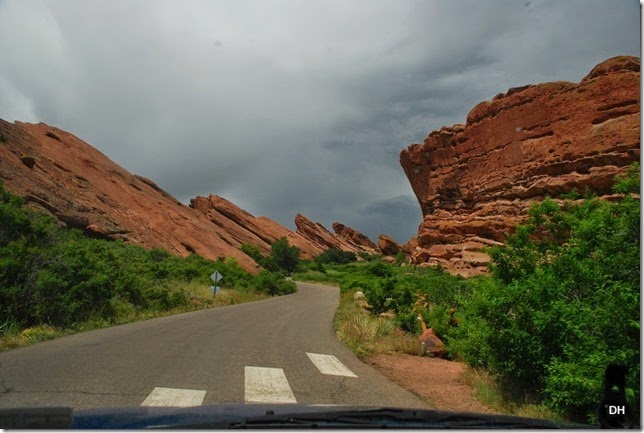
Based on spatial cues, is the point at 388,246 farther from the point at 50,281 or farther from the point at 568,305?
the point at 568,305

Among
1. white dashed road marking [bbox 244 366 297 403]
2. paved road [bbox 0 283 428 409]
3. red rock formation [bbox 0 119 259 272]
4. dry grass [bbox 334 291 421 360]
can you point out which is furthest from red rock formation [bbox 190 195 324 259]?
white dashed road marking [bbox 244 366 297 403]

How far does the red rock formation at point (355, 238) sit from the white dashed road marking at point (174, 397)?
149 m

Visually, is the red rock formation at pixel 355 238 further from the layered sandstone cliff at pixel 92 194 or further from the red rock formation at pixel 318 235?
the layered sandstone cliff at pixel 92 194

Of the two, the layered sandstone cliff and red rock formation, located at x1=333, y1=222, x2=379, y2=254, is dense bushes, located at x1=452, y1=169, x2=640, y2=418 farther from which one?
red rock formation, located at x1=333, y1=222, x2=379, y2=254

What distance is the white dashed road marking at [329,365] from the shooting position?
415 inches

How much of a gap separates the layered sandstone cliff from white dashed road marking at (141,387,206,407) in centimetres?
3815

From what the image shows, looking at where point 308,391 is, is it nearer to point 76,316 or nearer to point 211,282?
point 76,316

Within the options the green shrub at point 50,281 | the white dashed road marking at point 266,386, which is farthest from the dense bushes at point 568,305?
the green shrub at point 50,281

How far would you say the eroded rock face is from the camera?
141ft

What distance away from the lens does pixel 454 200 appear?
5722cm

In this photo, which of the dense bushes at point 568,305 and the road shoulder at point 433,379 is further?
the road shoulder at point 433,379

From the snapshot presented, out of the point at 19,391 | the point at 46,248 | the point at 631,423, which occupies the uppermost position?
the point at 46,248

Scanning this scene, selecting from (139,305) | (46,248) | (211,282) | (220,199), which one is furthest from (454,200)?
(220,199)

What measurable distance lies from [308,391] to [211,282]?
33.2m
